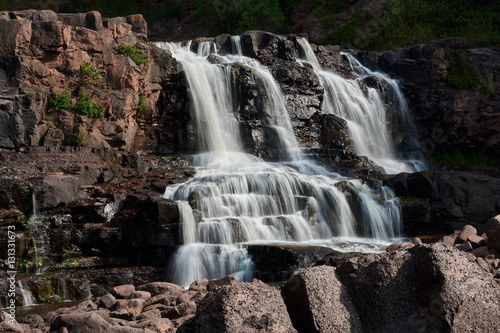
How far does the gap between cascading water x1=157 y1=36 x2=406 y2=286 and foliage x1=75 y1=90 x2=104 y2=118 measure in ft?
9.85

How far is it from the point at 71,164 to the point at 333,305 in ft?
31.2

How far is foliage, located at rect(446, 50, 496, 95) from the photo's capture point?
19828mm

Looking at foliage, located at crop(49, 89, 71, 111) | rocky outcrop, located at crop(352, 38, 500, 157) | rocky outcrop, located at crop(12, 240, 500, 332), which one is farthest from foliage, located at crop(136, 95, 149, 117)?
rocky outcrop, located at crop(12, 240, 500, 332)

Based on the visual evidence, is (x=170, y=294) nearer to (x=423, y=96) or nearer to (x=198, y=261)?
(x=198, y=261)

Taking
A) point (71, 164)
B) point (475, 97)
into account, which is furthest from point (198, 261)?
point (475, 97)

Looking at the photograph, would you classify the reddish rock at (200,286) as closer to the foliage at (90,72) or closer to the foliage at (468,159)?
the foliage at (90,72)

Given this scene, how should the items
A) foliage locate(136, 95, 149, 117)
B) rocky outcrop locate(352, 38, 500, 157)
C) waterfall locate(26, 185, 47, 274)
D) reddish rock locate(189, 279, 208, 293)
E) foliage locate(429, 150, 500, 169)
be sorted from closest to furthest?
reddish rock locate(189, 279, 208, 293) → waterfall locate(26, 185, 47, 274) → foliage locate(136, 95, 149, 117) → foliage locate(429, 150, 500, 169) → rocky outcrop locate(352, 38, 500, 157)

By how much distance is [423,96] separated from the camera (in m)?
19.7

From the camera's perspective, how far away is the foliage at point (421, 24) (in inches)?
977

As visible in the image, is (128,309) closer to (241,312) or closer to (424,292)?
(241,312)

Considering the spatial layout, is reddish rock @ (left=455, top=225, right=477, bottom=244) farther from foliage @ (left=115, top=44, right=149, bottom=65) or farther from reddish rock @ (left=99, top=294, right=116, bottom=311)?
foliage @ (left=115, top=44, right=149, bottom=65)

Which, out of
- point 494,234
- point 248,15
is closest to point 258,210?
point 494,234

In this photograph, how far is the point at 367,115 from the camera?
1844cm

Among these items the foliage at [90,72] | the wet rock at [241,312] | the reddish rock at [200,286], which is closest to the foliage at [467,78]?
the foliage at [90,72]
